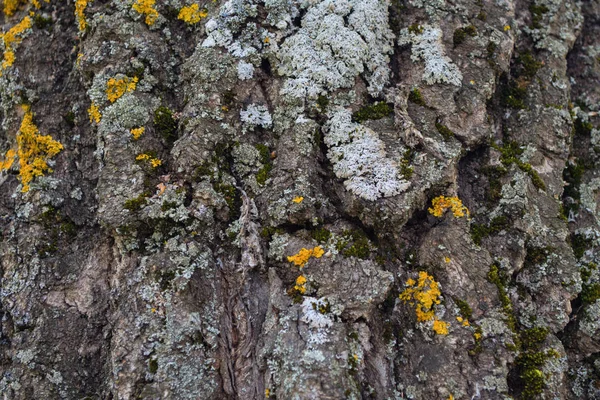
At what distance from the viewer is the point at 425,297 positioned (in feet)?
13.5

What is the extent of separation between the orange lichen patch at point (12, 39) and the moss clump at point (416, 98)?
4.27 metres

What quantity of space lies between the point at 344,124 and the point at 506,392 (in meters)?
2.60

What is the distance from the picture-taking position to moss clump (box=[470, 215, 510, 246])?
4.39 m

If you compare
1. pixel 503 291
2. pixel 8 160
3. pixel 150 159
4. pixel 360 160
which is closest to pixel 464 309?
pixel 503 291

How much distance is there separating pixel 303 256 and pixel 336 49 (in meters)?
2.09

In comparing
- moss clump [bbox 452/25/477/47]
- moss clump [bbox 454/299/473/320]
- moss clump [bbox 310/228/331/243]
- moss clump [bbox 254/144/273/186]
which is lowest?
moss clump [bbox 454/299/473/320]

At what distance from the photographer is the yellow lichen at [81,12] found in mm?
5258

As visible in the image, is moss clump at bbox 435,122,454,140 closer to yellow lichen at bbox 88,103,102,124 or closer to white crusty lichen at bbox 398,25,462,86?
white crusty lichen at bbox 398,25,462,86

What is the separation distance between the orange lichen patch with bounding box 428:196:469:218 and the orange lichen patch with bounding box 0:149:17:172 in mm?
4129

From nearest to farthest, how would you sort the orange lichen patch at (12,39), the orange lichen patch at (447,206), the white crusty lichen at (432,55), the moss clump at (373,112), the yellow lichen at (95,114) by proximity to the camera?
the orange lichen patch at (447,206)
the moss clump at (373,112)
the yellow lichen at (95,114)
the white crusty lichen at (432,55)
the orange lichen patch at (12,39)

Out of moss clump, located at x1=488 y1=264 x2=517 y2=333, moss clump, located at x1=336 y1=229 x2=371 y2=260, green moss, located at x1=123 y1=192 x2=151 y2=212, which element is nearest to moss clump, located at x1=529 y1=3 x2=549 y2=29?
moss clump, located at x1=488 y1=264 x2=517 y2=333

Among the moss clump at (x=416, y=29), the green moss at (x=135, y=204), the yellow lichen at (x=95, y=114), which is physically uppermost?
the moss clump at (x=416, y=29)

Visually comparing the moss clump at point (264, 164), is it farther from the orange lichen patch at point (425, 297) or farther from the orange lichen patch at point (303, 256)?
the orange lichen patch at point (425, 297)

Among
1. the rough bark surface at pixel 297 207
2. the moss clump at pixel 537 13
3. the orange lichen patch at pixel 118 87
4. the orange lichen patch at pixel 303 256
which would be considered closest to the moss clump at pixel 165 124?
the rough bark surface at pixel 297 207
